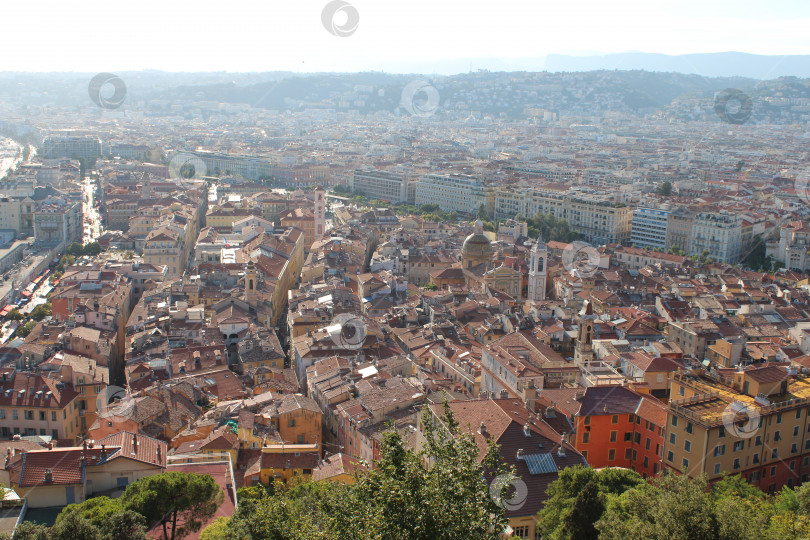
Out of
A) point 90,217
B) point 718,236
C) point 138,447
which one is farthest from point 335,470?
point 90,217

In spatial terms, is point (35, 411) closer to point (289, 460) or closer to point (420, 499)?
point (289, 460)

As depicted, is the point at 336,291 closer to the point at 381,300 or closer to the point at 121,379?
the point at 381,300

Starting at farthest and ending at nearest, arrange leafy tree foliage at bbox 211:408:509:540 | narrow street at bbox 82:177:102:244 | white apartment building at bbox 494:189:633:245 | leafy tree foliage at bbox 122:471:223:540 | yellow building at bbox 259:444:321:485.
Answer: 1. white apartment building at bbox 494:189:633:245
2. narrow street at bbox 82:177:102:244
3. yellow building at bbox 259:444:321:485
4. leafy tree foliage at bbox 122:471:223:540
5. leafy tree foliage at bbox 211:408:509:540

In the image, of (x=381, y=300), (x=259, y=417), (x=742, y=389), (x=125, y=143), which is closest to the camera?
(x=742, y=389)

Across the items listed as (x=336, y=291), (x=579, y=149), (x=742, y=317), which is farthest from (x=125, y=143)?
(x=742, y=317)
